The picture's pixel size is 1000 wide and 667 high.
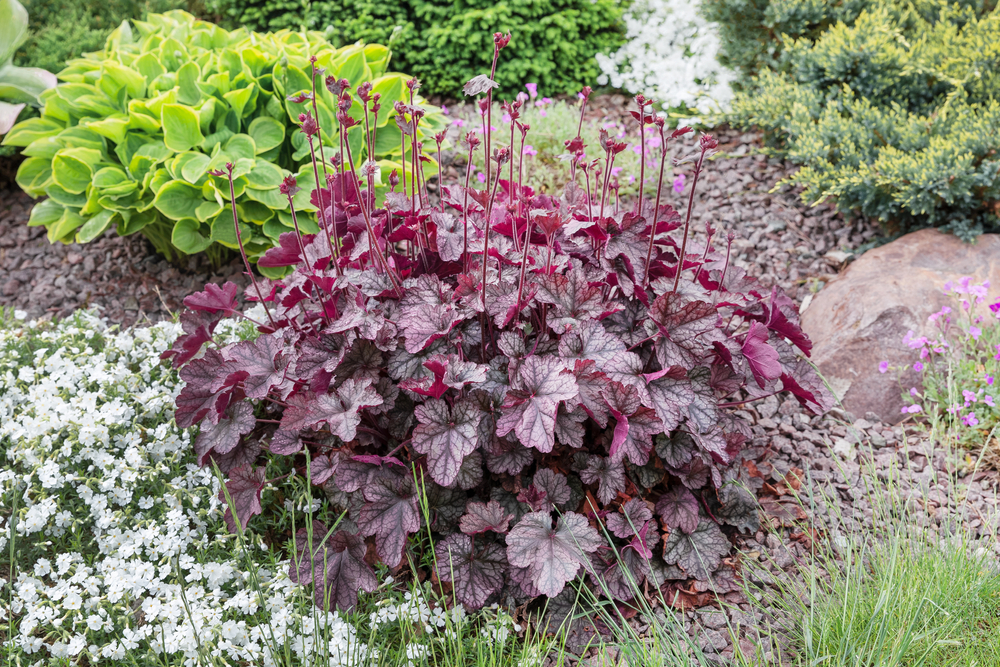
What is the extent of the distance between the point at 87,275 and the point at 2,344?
0.95m

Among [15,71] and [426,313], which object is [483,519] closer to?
[426,313]

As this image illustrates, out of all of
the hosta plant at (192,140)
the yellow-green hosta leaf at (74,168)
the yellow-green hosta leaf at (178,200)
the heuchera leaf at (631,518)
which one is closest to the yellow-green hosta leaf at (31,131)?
the hosta plant at (192,140)

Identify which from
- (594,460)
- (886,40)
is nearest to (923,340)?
(594,460)

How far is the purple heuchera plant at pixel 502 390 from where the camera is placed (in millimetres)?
1804

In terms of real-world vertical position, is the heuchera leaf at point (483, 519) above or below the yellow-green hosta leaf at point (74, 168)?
below

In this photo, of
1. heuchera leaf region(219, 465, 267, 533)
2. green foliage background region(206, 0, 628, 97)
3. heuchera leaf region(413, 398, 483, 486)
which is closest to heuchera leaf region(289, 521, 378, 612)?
heuchera leaf region(219, 465, 267, 533)

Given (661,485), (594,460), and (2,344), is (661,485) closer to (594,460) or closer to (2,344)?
(594,460)

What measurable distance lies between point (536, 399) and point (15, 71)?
3.51 metres

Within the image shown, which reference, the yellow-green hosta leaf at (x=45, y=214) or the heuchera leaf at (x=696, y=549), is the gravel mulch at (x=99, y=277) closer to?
the yellow-green hosta leaf at (x=45, y=214)

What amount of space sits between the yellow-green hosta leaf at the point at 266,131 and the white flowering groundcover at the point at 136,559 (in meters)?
1.14

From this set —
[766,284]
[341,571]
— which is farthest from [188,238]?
[766,284]

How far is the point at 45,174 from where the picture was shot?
139 inches

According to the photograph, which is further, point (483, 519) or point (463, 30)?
point (463, 30)

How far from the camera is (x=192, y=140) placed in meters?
3.04
